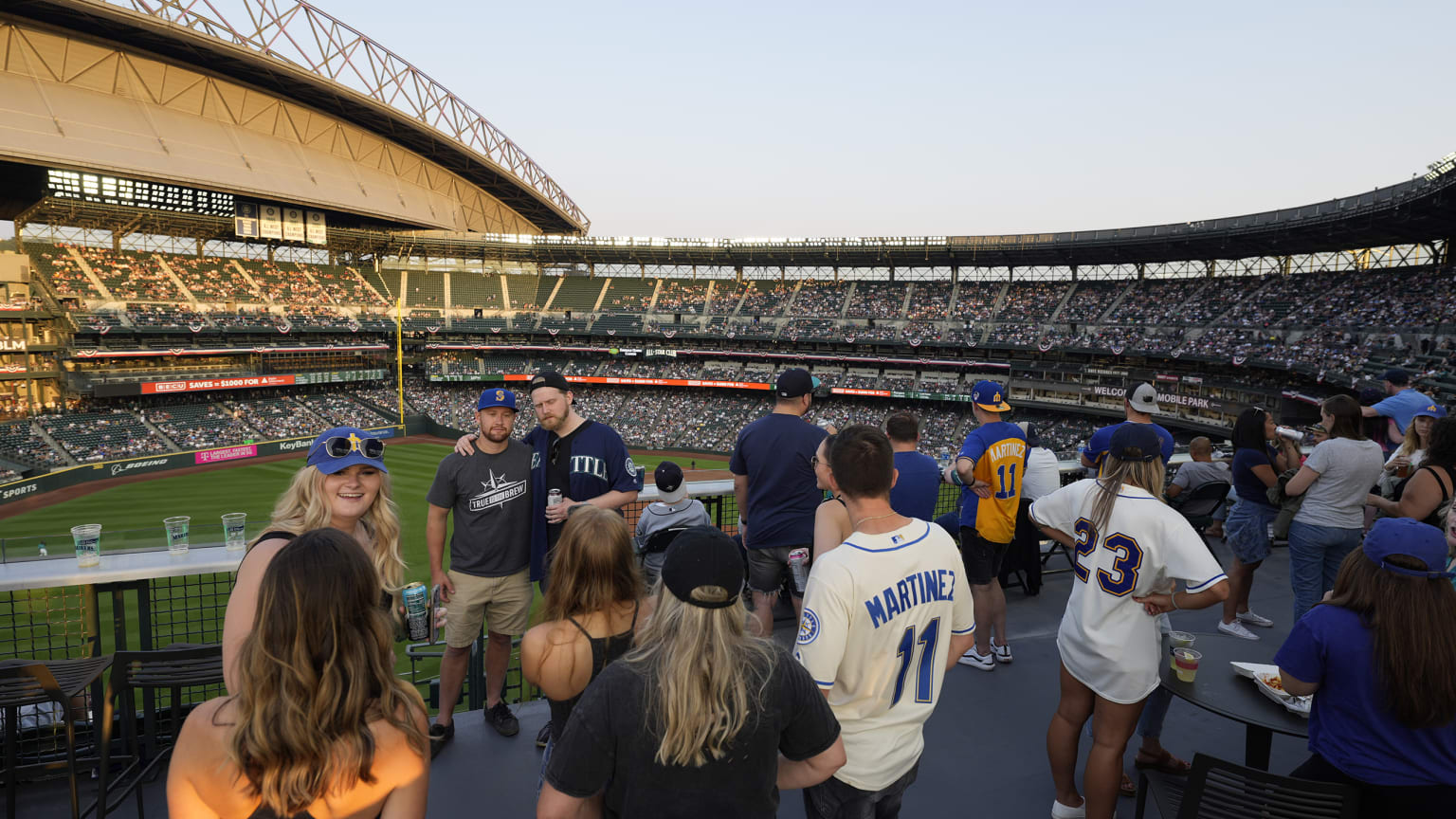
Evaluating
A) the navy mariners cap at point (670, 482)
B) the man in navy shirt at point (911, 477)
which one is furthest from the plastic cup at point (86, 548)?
the man in navy shirt at point (911, 477)

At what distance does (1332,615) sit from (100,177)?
5277cm

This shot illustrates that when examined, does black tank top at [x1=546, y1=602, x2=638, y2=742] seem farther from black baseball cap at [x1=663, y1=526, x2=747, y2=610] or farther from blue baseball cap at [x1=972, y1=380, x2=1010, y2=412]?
blue baseball cap at [x1=972, y1=380, x2=1010, y2=412]

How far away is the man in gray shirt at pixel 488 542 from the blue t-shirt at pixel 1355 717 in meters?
3.97

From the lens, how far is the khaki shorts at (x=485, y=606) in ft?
14.0

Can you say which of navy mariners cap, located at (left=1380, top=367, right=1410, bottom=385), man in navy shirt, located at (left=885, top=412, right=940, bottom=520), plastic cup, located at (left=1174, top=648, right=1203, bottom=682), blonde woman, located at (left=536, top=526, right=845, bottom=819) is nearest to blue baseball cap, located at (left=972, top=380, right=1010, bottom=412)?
man in navy shirt, located at (left=885, top=412, right=940, bottom=520)

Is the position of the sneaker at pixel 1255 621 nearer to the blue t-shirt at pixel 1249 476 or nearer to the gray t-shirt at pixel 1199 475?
the blue t-shirt at pixel 1249 476

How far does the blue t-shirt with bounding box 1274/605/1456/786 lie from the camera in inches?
95.0

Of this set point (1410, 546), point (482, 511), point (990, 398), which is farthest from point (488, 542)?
point (1410, 546)

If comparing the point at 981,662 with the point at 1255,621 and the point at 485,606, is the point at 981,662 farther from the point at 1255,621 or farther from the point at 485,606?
the point at 485,606

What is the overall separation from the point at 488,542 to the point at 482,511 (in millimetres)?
207

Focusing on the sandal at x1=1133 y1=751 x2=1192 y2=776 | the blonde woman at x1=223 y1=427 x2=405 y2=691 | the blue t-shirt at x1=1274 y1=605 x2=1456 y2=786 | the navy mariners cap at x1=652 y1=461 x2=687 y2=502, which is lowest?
the sandal at x1=1133 y1=751 x2=1192 y2=776

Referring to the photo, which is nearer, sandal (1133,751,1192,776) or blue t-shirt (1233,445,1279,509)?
sandal (1133,751,1192,776)

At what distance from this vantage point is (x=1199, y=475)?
246 inches

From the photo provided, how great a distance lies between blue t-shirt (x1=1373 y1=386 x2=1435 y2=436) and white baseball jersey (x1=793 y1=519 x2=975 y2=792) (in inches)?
253
